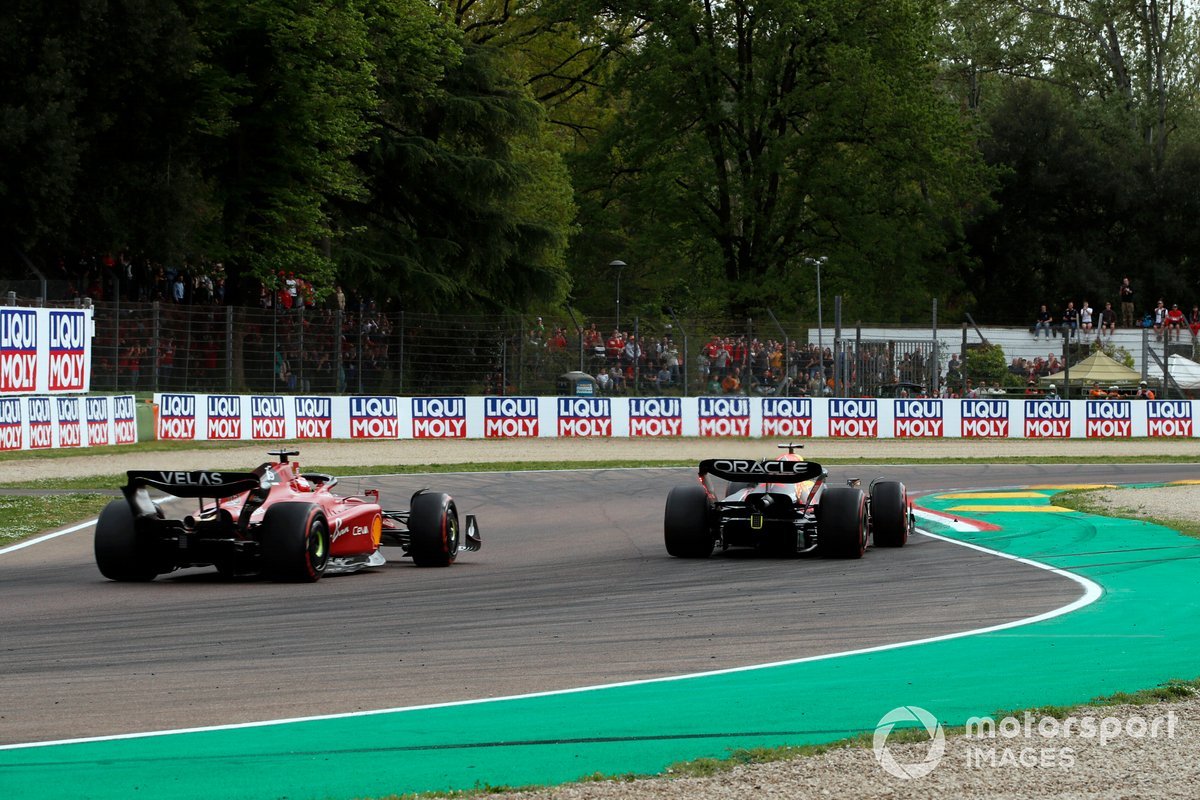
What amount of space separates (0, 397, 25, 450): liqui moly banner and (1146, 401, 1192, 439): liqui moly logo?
26.3 metres

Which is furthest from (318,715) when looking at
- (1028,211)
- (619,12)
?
(1028,211)

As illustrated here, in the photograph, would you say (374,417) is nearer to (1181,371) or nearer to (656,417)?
(656,417)

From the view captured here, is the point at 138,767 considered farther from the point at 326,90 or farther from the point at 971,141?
the point at 971,141

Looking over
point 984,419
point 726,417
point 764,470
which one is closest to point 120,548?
point 764,470

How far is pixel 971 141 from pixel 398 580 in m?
49.1

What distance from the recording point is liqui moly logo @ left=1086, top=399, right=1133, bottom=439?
38.3m

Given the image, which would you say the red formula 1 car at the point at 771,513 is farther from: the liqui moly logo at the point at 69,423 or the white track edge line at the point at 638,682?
the liqui moly logo at the point at 69,423

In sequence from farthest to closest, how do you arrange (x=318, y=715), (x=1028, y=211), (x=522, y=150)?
(x=1028, y=211)
(x=522, y=150)
(x=318, y=715)

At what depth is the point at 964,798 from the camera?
5.84m

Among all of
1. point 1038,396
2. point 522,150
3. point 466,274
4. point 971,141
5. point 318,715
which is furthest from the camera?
→ point 971,141

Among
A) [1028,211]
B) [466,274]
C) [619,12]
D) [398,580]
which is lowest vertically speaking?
[398,580]

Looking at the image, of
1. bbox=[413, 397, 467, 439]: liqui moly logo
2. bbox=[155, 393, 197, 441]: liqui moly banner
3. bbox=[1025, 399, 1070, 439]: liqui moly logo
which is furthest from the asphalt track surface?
bbox=[1025, 399, 1070, 439]: liqui moly logo

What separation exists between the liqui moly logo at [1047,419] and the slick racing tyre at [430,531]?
2670 cm

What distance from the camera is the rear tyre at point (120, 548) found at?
12516 mm
